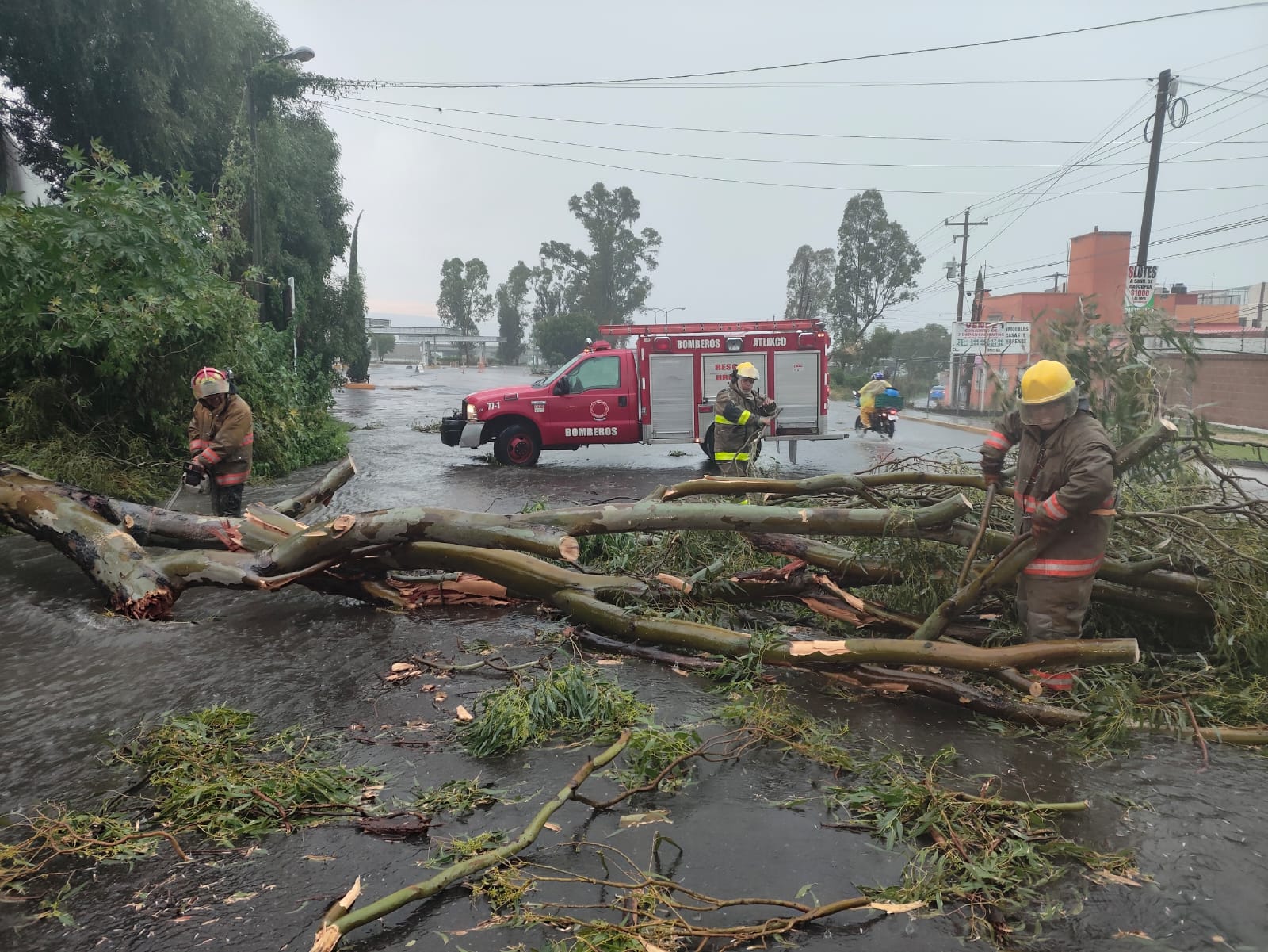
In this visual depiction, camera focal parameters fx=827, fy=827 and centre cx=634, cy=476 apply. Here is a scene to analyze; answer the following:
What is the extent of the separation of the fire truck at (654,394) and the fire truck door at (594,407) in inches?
0.5

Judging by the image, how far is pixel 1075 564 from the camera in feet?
14.3

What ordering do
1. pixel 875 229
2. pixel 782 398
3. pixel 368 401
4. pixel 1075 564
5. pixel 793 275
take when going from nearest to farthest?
pixel 1075 564 → pixel 782 398 → pixel 368 401 → pixel 875 229 → pixel 793 275

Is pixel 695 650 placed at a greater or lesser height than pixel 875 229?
lesser

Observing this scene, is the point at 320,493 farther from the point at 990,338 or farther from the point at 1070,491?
the point at 990,338

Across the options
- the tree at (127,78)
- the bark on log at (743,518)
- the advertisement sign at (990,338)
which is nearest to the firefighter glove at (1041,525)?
the bark on log at (743,518)

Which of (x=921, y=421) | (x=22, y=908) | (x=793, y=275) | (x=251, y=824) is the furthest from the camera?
(x=793, y=275)

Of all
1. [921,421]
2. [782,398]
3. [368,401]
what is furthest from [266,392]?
[921,421]

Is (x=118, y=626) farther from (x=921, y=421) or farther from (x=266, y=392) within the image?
(x=921, y=421)

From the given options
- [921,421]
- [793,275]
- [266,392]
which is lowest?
[921,421]

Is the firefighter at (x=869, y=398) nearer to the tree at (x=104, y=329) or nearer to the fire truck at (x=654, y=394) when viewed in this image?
the fire truck at (x=654, y=394)

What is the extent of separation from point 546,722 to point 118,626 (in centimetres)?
331

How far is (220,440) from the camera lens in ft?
23.6

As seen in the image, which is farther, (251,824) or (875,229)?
(875,229)

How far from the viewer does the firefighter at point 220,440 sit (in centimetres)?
716
